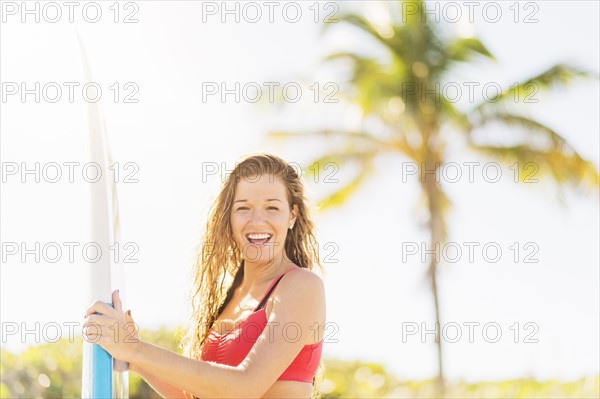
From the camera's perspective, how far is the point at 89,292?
2.57 metres

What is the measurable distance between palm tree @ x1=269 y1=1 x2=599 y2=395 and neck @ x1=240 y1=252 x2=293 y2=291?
1312 centimetres

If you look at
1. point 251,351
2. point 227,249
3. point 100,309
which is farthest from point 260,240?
point 100,309

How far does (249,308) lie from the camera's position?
3.04m

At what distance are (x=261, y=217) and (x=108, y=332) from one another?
2.43 feet

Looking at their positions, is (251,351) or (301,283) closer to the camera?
(251,351)

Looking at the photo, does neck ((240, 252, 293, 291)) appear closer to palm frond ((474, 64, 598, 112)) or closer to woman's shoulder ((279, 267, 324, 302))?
woman's shoulder ((279, 267, 324, 302))

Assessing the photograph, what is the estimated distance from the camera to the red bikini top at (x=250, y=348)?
2840 millimetres

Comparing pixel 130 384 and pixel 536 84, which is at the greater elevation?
pixel 536 84

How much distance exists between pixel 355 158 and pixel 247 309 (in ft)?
45.6

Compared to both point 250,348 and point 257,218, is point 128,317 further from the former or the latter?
point 257,218

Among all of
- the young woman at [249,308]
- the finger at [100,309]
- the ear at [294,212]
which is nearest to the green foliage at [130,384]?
the young woman at [249,308]

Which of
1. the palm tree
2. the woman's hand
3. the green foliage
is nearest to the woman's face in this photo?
the woman's hand

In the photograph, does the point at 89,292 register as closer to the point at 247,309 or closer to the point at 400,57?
the point at 247,309

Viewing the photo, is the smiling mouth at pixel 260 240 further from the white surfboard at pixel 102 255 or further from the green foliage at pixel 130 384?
the green foliage at pixel 130 384
